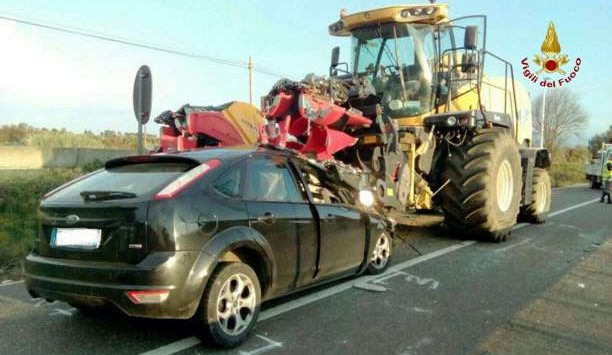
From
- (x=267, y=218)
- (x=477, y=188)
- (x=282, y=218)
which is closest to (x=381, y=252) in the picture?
(x=282, y=218)

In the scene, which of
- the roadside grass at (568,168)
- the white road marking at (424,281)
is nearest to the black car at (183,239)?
the white road marking at (424,281)

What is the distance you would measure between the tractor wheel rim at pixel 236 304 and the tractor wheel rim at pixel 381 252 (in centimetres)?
245

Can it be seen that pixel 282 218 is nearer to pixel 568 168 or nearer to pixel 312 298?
pixel 312 298

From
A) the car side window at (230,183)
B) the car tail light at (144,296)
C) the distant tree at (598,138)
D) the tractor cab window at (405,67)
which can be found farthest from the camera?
the distant tree at (598,138)

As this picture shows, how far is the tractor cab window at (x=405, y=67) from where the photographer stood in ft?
30.2

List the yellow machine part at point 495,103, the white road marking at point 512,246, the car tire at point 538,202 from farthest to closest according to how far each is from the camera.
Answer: the car tire at point 538,202 < the yellow machine part at point 495,103 < the white road marking at point 512,246

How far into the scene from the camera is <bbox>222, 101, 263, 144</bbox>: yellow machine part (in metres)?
8.16

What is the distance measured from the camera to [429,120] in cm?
912

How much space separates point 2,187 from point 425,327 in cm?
1257

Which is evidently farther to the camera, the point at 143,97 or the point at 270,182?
the point at 143,97

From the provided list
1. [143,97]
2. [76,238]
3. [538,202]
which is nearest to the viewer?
[76,238]

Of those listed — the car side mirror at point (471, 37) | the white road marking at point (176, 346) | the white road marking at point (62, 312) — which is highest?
the car side mirror at point (471, 37)

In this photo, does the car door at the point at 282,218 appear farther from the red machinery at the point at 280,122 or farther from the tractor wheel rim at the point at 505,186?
the tractor wheel rim at the point at 505,186

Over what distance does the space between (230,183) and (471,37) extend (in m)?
5.88
